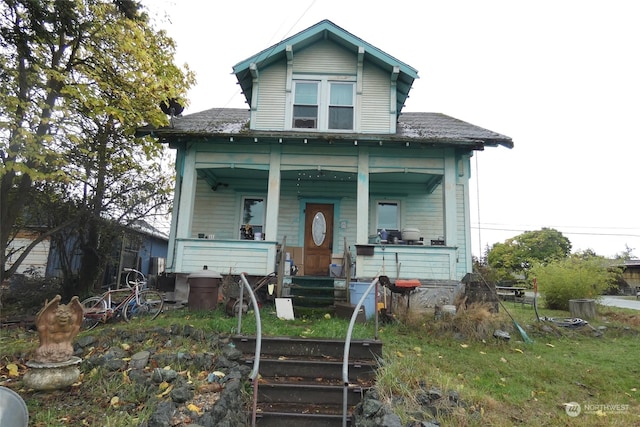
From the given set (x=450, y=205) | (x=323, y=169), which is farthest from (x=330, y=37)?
(x=450, y=205)

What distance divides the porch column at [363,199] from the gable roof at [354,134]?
54 cm

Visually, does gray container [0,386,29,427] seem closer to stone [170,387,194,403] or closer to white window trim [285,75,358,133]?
stone [170,387,194,403]

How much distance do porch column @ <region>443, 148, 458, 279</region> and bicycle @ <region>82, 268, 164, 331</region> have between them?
22.7 feet

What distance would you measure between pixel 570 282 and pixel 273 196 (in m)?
9.88

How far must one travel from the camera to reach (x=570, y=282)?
38.2 ft

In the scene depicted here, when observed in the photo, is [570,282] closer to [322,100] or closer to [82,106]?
[322,100]

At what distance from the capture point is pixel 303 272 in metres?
11.2

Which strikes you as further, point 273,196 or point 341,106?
point 341,106

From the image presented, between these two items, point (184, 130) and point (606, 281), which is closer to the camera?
point (184, 130)

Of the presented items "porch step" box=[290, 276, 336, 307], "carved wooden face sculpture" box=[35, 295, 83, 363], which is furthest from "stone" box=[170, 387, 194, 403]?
"porch step" box=[290, 276, 336, 307]

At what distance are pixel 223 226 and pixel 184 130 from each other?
334 centimetres

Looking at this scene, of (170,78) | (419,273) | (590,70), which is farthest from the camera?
(590,70)

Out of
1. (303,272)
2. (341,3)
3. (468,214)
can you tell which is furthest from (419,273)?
(341,3)

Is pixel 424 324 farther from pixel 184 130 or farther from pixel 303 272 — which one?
pixel 184 130
